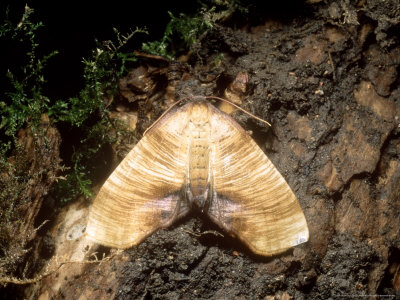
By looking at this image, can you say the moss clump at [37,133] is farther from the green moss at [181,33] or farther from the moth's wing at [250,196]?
the moth's wing at [250,196]

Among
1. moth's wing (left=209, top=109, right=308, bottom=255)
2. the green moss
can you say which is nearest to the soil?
moth's wing (left=209, top=109, right=308, bottom=255)

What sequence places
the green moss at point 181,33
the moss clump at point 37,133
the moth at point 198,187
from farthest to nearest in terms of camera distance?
the green moss at point 181,33, the moth at point 198,187, the moss clump at point 37,133

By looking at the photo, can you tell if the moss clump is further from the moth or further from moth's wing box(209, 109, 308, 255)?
moth's wing box(209, 109, 308, 255)

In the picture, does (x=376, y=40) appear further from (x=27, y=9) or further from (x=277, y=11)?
A: (x=27, y=9)

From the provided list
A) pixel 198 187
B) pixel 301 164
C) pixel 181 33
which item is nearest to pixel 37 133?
pixel 198 187

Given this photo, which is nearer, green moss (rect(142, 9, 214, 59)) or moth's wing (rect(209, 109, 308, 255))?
moth's wing (rect(209, 109, 308, 255))

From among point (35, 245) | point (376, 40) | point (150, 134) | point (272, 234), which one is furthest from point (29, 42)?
point (376, 40)

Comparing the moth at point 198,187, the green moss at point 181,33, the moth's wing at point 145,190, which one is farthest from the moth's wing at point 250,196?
the green moss at point 181,33
